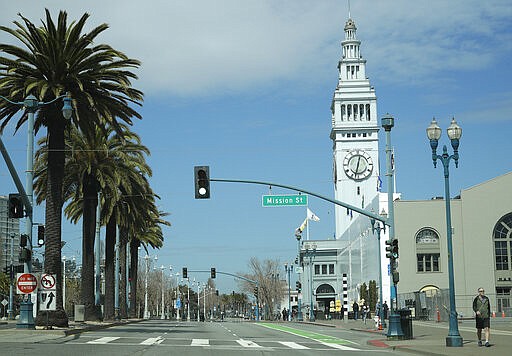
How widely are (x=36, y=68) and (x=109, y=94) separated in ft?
12.0

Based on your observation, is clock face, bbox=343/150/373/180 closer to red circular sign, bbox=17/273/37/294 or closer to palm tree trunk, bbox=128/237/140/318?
palm tree trunk, bbox=128/237/140/318

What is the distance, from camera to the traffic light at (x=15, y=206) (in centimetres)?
3155

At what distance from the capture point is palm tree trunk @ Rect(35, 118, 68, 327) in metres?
34.8

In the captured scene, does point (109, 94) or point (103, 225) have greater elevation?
point (109, 94)

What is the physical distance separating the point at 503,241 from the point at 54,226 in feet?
180

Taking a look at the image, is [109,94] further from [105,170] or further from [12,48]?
[105,170]

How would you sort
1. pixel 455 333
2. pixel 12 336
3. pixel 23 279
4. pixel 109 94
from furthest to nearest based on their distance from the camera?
pixel 109 94 → pixel 23 279 → pixel 12 336 → pixel 455 333

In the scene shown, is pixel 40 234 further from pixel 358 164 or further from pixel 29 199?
pixel 358 164

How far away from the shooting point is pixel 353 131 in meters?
137

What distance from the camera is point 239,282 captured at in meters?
149

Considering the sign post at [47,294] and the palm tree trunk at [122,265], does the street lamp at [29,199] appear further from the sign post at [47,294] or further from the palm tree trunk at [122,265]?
the palm tree trunk at [122,265]

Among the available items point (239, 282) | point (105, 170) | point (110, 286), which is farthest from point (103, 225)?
point (239, 282)

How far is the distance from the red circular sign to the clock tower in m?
103

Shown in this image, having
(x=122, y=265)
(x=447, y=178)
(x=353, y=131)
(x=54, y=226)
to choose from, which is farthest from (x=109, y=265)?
(x=353, y=131)
